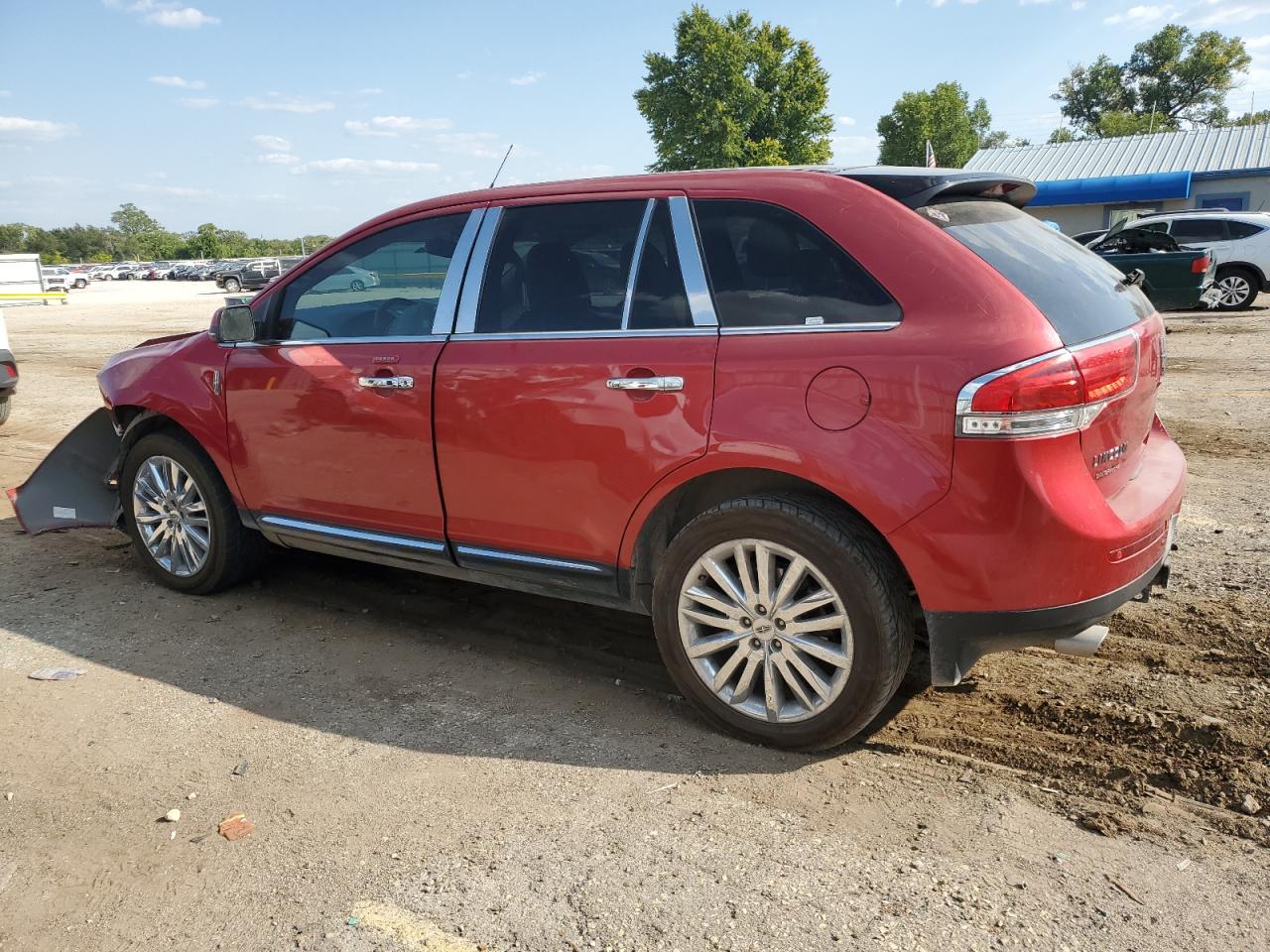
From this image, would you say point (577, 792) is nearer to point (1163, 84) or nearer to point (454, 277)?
point (454, 277)

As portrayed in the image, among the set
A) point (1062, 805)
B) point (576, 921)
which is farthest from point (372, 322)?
point (1062, 805)

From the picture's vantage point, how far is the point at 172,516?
16.8 ft

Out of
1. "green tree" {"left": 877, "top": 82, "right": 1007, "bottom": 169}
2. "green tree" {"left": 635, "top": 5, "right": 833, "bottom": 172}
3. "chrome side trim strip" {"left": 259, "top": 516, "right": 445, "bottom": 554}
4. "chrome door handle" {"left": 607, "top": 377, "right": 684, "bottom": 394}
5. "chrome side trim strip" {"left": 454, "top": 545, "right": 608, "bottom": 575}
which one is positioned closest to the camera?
"chrome door handle" {"left": 607, "top": 377, "right": 684, "bottom": 394}

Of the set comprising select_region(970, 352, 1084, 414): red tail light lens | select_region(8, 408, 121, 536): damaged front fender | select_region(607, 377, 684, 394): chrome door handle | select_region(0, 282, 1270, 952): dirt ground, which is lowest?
select_region(0, 282, 1270, 952): dirt ground

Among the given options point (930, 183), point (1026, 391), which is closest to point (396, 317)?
point (930, 183)

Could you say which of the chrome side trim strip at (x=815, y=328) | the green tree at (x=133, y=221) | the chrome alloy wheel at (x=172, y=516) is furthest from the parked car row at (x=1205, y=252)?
the green tree at (x=133, y=221)

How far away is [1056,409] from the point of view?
287cm

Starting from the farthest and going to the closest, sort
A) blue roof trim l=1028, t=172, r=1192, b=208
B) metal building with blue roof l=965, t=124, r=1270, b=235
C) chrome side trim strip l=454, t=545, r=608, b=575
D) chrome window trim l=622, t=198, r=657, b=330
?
metal building with blue roof l=965, t=124, r=1270, b=235, blue roof trim l=1028, t=172, r=1192, b=208, chrome side trim strip l=454, t=545, r=608, b=575, chrome window trim l=622, t=198, r=657, b=330

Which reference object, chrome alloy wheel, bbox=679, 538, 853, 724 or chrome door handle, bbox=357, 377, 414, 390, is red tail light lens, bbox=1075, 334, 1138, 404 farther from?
chrome door handle, bbox=357, 377, 414, 390

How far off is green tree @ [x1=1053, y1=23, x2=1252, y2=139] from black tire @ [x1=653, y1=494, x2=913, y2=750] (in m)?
84.8

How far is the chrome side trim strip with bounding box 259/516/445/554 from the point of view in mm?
4188

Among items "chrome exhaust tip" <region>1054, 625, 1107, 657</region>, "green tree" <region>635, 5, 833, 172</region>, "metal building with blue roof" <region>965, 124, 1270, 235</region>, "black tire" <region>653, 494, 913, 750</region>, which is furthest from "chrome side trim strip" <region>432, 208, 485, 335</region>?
"green tree" <region>635, 5, 833, 172</region>

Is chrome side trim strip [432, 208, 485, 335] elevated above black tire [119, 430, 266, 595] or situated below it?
above

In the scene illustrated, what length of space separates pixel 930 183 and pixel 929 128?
85.3 m
